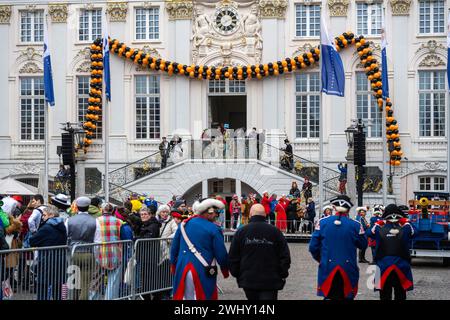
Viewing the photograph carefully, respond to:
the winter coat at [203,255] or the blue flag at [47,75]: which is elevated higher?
the blue flag at [47,75]

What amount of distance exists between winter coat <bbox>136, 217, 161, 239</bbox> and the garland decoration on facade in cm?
2652

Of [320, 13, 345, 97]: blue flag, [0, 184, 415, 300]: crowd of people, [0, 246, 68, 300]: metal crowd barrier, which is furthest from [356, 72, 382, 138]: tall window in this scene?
[0, 246, 68, 300]: metal crowd barrier

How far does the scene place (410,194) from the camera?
4312cm

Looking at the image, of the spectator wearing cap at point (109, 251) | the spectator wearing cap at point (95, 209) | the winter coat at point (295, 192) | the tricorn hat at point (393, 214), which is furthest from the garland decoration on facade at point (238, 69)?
the spectator wearing cap at point (109, 251)

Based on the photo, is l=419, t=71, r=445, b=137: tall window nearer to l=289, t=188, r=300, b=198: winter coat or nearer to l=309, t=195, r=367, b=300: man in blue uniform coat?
l=289, t=188, r=300, b=198: winter coat

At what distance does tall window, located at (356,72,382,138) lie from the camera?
4431 centimetres

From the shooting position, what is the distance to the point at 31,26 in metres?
46.5

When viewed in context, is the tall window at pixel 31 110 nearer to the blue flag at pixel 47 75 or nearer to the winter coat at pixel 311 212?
the blue flag at pixel 47 75

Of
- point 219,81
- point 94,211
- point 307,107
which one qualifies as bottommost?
point 94,211

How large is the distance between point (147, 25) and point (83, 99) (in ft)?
14.1

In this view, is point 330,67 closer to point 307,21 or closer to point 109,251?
point 307,21

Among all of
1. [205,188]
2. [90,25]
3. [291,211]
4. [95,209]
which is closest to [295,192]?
[291,211]

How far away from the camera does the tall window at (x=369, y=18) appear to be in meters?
44.4

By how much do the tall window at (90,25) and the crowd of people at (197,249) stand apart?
1036 inches
